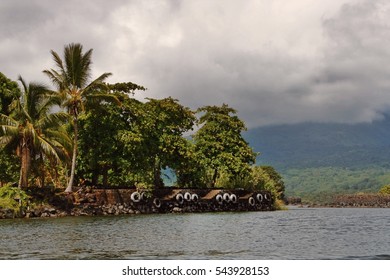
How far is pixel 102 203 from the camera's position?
4162cm

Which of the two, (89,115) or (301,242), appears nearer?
(301,242)

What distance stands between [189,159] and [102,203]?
10975 millimetres

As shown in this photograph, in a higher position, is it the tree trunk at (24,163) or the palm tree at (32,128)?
the palm tree at (32,128)

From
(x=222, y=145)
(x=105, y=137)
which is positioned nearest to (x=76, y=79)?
(x=105, y=137)

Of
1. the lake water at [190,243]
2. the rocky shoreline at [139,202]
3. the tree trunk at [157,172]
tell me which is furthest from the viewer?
the tree trunk at [157,172]

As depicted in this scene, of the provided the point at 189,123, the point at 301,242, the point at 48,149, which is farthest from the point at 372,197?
the point at 301,242

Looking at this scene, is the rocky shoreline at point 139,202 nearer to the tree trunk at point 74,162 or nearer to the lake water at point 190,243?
the tree trunk at point 74,162

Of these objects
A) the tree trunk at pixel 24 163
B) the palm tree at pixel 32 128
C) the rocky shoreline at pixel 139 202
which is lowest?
the rocky shoreline at pixel 139 202

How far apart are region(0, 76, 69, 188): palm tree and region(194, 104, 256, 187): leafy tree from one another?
1911 cm

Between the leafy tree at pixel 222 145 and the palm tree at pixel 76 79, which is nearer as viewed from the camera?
the palm tree at pixel 76 79

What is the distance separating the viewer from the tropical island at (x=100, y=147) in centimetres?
3819

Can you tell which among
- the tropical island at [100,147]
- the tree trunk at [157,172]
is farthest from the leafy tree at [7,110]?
the tree trunk at [157,172]

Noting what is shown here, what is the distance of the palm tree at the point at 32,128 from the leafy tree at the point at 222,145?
19.1m

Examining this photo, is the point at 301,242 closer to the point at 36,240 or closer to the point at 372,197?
the point at 36,240
